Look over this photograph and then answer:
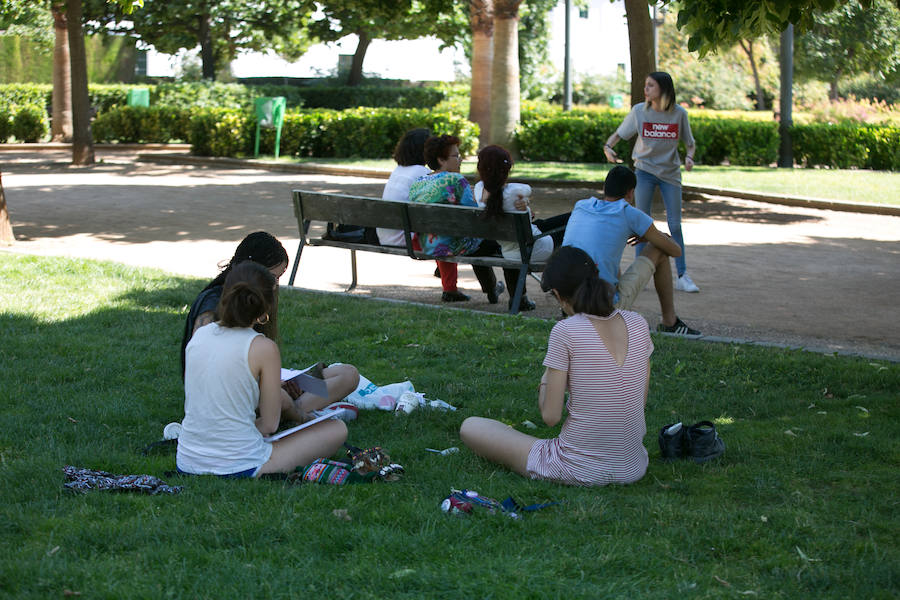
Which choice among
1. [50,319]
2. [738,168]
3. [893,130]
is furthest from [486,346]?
[893,130]

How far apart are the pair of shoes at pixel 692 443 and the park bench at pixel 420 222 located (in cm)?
334

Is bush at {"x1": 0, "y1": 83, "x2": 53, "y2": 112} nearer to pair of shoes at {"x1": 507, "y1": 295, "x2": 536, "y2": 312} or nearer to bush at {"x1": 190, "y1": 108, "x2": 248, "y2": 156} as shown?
bush at {"x1": 190, "y1": 108, "x2": 248, "y2": 156}

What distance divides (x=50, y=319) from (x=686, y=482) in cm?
486

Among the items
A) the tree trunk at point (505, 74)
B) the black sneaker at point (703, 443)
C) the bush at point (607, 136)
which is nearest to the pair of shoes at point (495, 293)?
the black sneaker at point (703, 443)

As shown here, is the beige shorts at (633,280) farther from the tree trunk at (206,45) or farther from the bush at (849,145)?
the tree trunk at (206,45)

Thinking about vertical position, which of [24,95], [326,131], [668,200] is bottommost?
[668,200]

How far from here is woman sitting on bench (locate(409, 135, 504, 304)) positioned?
829 centimetres

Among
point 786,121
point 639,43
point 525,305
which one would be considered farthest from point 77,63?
point 525,305

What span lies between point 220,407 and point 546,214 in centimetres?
1102

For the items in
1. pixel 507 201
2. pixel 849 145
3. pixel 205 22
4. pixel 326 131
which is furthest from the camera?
pixel 205 22

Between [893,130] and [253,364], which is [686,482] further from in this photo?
[893,130]

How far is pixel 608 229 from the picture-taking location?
6844 mm

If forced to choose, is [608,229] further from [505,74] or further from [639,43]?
[505,74]

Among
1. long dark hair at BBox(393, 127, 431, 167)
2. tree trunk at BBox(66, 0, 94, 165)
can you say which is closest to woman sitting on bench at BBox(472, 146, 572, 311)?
long dark hair at BBox(393, 127, 431, 167)
